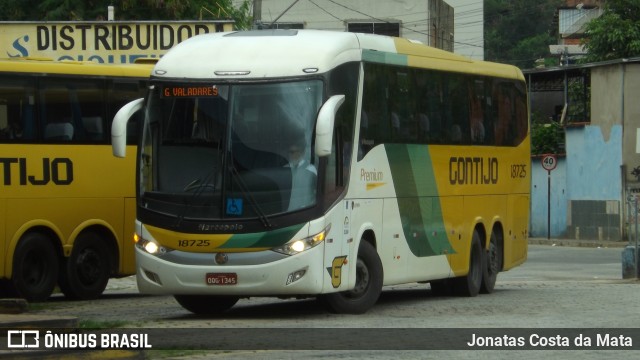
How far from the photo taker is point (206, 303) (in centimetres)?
1762

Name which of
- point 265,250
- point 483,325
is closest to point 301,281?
point 265,250

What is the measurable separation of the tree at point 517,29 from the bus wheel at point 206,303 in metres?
90.3

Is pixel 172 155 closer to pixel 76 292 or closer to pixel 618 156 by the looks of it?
pixel 76 292

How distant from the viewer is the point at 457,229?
67.9 ft

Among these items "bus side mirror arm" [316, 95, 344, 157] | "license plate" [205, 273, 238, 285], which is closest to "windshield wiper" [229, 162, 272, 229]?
"license plate" [205, 273, 238, 285]

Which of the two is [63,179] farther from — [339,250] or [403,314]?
[403,314]

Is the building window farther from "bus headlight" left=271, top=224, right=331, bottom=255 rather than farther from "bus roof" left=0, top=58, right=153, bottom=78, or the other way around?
"bus headlight" left=271, top=224, right=331, bottom=255

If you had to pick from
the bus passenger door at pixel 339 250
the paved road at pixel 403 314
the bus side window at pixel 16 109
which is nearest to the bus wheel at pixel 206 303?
the paved road at pixel 403 314

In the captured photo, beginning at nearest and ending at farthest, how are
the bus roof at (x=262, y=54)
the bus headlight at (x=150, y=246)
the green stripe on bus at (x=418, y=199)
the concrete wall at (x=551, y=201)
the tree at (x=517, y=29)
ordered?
the bus headlight at (x=150, y=246), the bus roof at (x=262, y=54), the green stripe on bus at (x=418, y=199), the concrete wall at (x=551, y=201), the tree at (x=517, y=29)

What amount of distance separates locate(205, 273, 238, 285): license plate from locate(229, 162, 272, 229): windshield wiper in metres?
0.69

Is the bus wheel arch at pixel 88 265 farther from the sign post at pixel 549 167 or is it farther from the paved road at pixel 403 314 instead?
the sign post at pixel 549 167

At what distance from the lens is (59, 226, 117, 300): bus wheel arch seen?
20.6 metres

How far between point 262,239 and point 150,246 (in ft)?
4.75

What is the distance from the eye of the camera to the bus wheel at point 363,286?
1705cm
